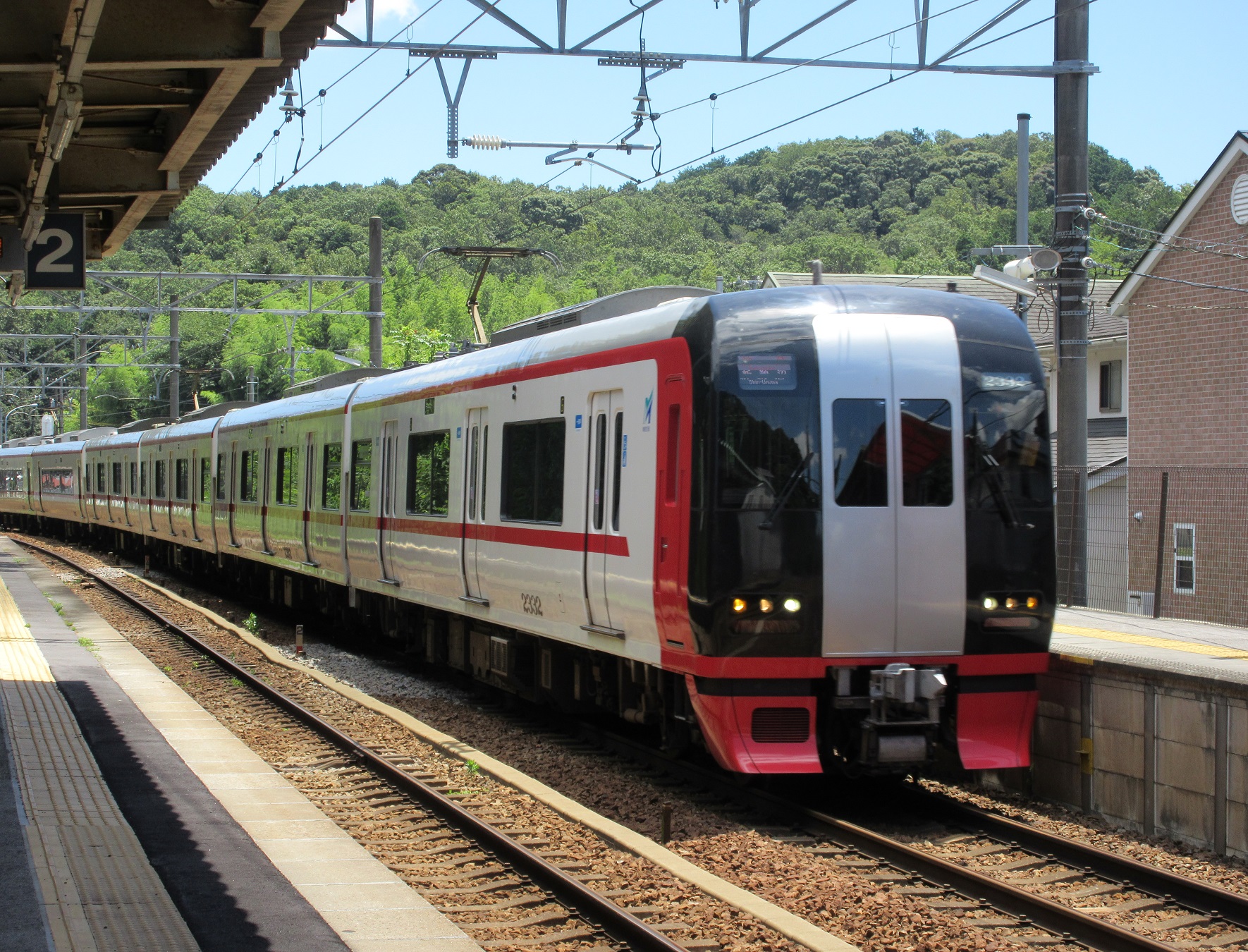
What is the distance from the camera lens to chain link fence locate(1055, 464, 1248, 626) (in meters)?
12.3

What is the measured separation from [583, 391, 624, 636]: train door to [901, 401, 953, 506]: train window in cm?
187

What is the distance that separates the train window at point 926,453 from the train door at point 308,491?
11.3 metres

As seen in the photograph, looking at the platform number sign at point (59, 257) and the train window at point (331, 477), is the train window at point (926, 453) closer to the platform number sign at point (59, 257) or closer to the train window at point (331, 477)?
the platform number sign at point (59, 257)

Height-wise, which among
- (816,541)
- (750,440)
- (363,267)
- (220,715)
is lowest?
(220,715)

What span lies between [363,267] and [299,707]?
53826 mm

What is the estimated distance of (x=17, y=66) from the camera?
877 centimetres

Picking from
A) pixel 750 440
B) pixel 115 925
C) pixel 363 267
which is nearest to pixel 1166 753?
pixel 750 440

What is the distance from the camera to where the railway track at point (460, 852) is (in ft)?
20.2

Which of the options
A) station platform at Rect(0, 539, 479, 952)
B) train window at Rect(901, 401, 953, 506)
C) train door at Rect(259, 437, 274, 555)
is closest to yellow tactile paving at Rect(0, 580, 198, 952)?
station platform at Rect(0, 539, 479, 952)

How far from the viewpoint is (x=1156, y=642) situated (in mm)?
10117

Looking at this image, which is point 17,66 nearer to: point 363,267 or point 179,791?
point 179,791

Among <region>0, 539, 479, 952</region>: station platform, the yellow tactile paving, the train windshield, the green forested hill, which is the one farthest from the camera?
the green forested hill

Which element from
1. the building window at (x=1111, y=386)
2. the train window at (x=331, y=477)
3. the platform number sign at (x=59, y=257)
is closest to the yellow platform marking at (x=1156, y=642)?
the train window at (x=331, y=477)

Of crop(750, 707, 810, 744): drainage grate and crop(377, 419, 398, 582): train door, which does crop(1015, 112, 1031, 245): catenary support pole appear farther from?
crop(750, 707, 810, 744): drainage grate
